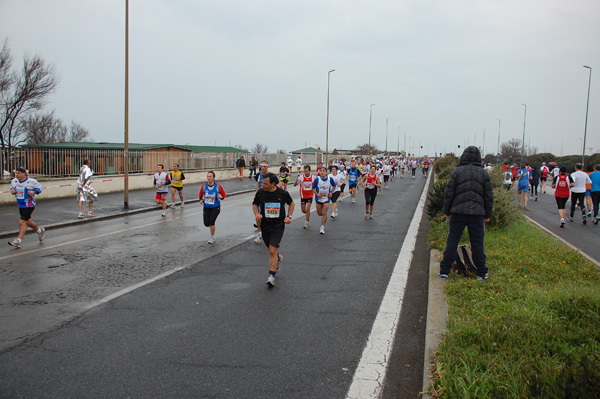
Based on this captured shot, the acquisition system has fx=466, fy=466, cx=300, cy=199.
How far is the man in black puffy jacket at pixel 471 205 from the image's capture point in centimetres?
657

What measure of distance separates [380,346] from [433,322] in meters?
0.73

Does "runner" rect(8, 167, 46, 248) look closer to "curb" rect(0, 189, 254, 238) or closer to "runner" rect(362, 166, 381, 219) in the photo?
"curb" rect(0, 189, 254, 238)

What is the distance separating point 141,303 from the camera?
6031 mm

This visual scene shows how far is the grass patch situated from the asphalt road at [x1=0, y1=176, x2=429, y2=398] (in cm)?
47

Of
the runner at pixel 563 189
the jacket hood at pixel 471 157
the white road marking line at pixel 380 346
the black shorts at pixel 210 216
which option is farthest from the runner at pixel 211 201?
the runner at pixel 563 189

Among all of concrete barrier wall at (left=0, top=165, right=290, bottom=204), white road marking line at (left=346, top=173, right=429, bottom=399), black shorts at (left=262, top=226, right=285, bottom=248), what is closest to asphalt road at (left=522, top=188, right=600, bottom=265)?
white road marking line at (left=346, top=173, right=429, bottom=399)

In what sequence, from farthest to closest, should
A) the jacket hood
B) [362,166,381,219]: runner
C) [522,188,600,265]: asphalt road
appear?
[362,166,381,219]: runner, [522,188,600,265]: asphalt road, the jacket hood

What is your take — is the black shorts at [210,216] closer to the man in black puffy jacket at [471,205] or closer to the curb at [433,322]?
the curb at [433,322]

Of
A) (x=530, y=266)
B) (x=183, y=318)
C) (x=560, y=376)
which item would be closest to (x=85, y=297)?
(x=183, y=318)

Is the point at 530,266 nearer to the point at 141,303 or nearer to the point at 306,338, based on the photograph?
the point at 306,338

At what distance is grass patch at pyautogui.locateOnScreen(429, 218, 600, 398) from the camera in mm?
3122

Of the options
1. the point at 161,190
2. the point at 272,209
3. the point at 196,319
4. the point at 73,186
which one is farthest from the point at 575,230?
the point at 73,186

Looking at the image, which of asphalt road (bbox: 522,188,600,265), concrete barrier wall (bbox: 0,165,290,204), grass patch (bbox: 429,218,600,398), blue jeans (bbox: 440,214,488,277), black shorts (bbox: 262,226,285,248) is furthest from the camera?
concrete barrier wall (bbox: 0,165,290,204)

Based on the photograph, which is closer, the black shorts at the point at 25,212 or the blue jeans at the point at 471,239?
the blue jeans at the point at 471,239
